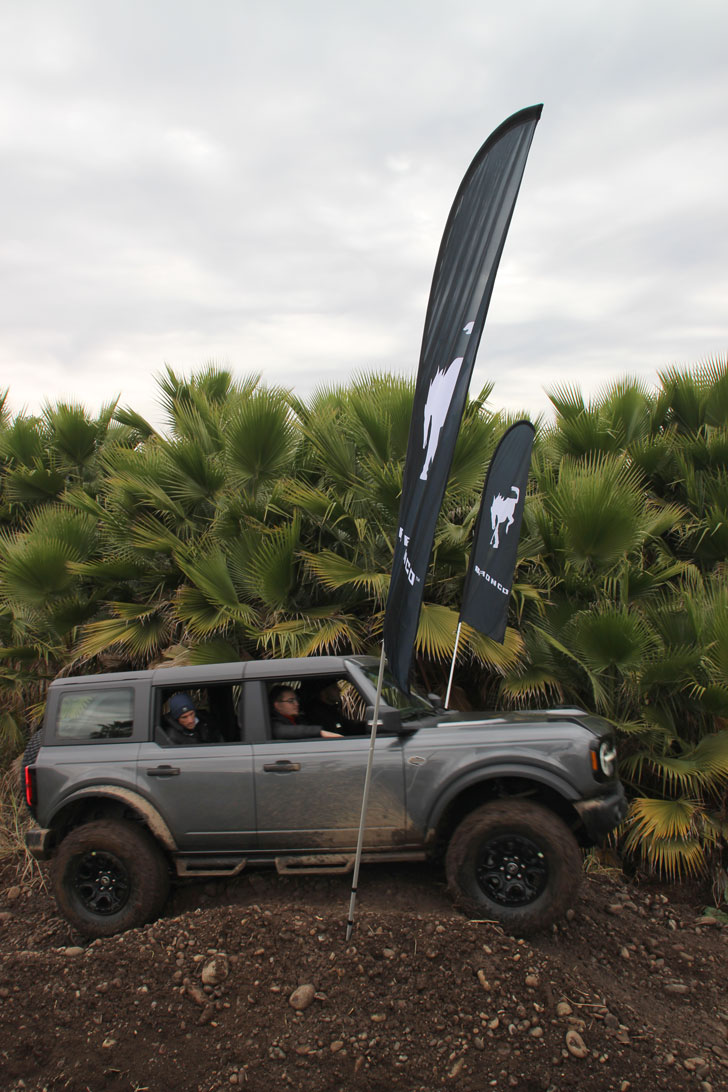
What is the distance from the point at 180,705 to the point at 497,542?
9.85ft

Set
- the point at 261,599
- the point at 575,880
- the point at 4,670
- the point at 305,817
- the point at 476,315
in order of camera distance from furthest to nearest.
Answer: the point at 4,670 < the point at 261,599 < the point at 305,817 < the point at 575,880 < the point at 476,315

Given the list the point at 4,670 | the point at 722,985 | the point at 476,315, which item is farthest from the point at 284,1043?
the point at 4,670

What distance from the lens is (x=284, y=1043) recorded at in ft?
13.0

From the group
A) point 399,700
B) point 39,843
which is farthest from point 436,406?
point 39,843

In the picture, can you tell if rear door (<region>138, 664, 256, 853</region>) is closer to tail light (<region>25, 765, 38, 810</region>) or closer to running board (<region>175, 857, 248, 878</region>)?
running board (<region>175, 857, 248, 878</region>)

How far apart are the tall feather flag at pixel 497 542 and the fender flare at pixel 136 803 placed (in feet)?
8.48

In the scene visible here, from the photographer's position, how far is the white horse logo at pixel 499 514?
7238 mm

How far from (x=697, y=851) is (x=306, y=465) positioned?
551 cm

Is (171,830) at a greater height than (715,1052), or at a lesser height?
greater

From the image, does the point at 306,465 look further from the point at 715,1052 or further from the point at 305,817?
the point at 715,1052

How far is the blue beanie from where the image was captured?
19.3ft

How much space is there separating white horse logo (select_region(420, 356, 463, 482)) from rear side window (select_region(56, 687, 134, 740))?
2.78 metres

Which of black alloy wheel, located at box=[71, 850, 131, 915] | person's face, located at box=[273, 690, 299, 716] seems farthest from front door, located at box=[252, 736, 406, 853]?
black alloy wheel, located at box=[71, 850, 131, 915]

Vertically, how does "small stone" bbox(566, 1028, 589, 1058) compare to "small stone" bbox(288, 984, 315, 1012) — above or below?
below
